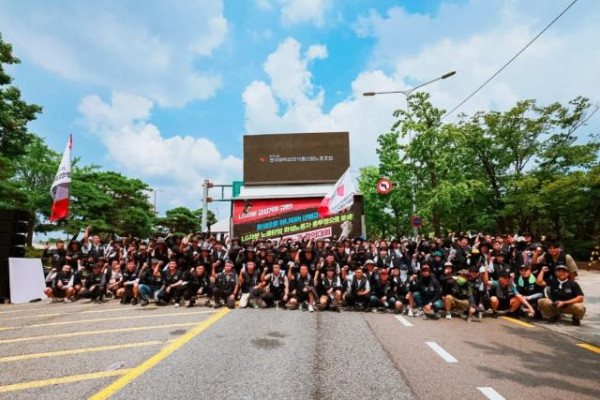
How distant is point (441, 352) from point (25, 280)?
12.4 metres

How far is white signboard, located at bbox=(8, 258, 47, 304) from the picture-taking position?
35.8 feet

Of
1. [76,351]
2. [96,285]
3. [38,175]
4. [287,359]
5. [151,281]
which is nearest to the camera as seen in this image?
[287,359]

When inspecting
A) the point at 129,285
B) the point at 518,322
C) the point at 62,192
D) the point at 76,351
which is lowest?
the point at 518,322

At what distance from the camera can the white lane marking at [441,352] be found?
5.23m

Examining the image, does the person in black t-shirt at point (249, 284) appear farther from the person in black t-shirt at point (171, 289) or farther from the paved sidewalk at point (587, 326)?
the paved sidewalk at point (587, 326)

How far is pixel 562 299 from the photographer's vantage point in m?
8.09

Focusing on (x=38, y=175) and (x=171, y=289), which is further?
(x=38, y=175)

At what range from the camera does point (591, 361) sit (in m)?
Result: 5.27

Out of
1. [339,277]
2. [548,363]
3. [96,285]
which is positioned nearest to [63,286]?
[96,285]

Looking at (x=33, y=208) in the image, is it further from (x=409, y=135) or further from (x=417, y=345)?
(x=417, y=345)

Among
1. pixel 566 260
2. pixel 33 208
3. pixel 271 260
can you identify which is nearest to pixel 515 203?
pixel 566 260

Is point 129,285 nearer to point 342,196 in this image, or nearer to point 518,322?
point 342,196

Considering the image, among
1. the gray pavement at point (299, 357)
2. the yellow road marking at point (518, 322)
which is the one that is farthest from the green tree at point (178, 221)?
the yellow road marking at point (518, 322)

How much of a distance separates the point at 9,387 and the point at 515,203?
26.2 m
